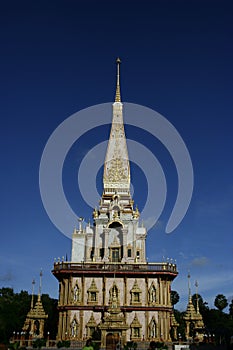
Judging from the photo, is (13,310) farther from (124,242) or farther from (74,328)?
(124,242)

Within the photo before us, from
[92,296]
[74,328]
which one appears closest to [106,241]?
[92,296]

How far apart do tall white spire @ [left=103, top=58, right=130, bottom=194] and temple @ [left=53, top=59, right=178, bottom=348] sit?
554cm

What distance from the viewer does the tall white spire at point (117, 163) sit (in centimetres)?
5597

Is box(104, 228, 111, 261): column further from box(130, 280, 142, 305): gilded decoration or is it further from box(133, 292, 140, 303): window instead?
box(133, 292, 140, 303): window

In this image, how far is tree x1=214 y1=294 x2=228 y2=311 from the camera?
283 feet

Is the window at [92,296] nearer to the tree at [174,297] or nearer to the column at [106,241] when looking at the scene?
the column at [106,241]

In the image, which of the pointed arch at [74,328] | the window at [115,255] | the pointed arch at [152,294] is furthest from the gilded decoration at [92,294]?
the pointed arch at [152,294]

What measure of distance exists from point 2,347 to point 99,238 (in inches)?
980

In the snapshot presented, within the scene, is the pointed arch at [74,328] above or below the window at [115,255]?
below

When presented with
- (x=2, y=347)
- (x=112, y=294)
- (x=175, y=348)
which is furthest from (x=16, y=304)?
(x=2, y=347)

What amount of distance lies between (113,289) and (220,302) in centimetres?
5009

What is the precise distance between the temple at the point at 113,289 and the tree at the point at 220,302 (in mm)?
43958

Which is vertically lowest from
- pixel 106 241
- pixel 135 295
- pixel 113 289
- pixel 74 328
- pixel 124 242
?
pixel 74 328

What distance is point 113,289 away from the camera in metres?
44.3
